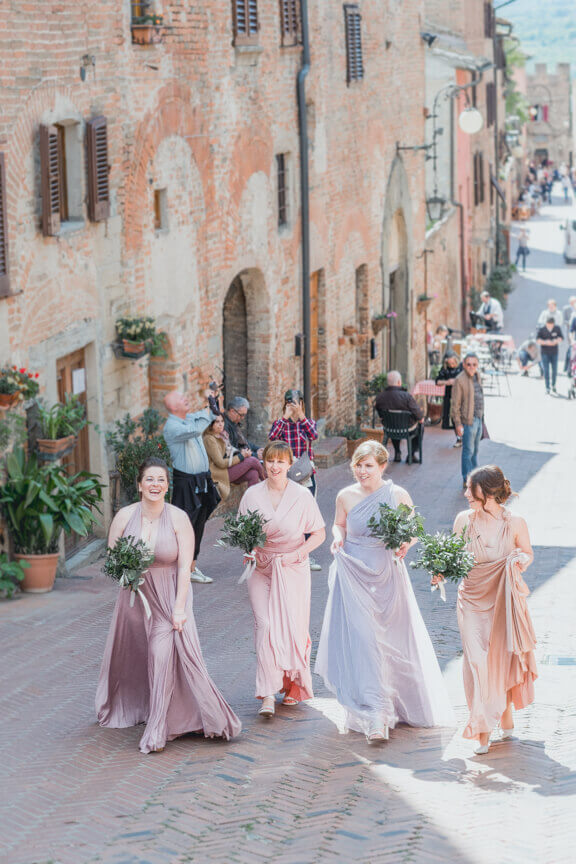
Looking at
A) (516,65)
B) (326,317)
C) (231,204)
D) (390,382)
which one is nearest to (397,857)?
(231,204)

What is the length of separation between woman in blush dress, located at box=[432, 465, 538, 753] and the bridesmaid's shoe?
1.11 metres

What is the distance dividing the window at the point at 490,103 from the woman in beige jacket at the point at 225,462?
31771 mm

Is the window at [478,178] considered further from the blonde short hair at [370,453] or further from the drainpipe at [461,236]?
the blonde short hair at [370,453]

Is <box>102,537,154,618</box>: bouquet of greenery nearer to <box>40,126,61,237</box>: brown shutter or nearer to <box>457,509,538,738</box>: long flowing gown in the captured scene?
<box>457,509,538,738</box>: long flowing gown

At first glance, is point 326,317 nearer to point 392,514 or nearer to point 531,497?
point 531,497

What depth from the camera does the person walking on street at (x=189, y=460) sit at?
10.6 metres

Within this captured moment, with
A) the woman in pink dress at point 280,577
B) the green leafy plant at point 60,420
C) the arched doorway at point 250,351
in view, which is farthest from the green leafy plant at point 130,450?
the woman in pink dress at point 280,577

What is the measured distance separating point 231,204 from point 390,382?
3982 millimetres

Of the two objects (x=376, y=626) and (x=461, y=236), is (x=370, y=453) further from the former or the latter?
(x=461, y=236)

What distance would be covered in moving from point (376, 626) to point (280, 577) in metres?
0.63

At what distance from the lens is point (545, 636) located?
979cm

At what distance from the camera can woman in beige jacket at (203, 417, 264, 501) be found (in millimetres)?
11828

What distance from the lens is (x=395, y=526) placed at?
7402 mm

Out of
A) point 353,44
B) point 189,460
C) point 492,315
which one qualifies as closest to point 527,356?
point 492,315
